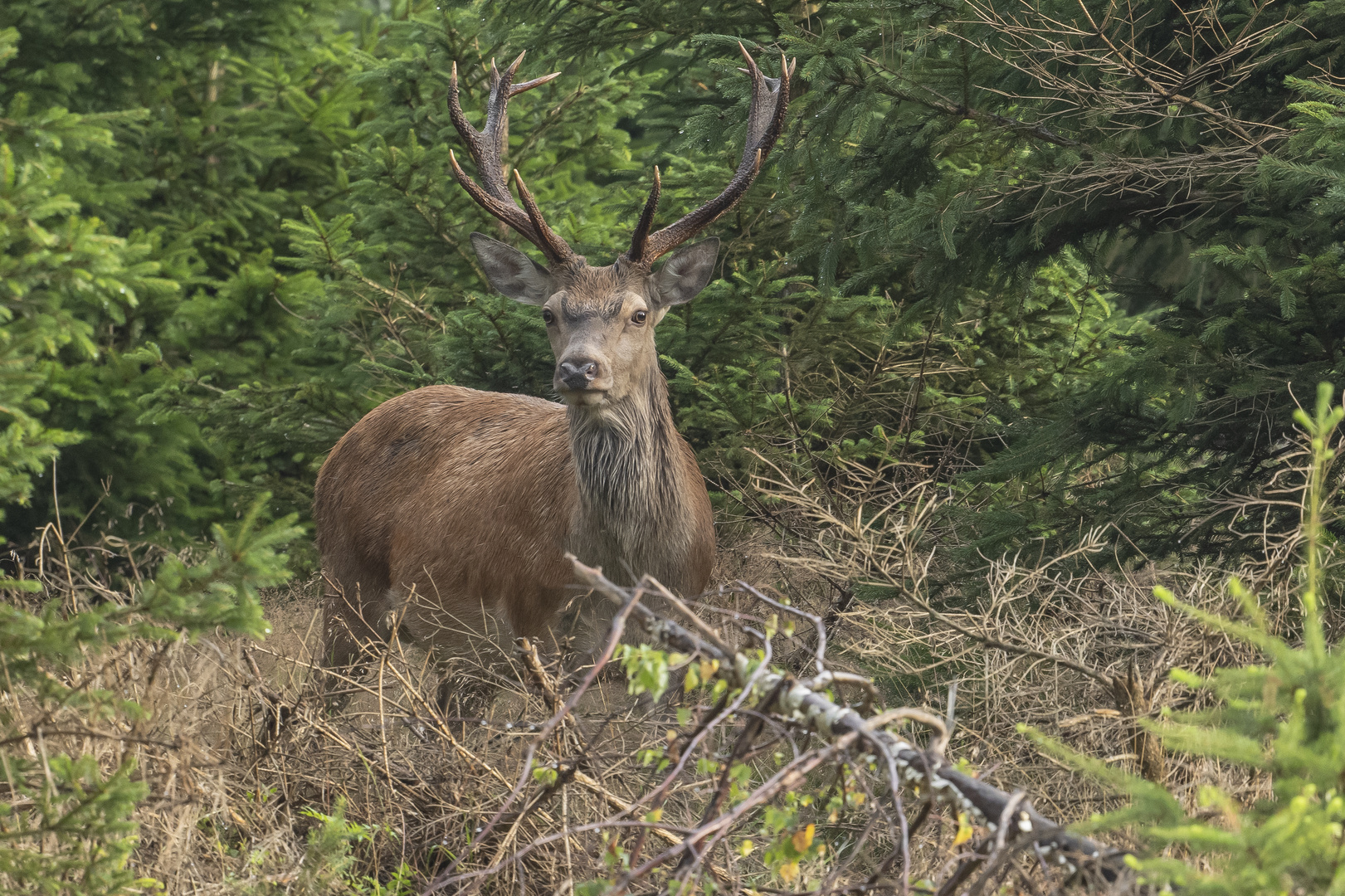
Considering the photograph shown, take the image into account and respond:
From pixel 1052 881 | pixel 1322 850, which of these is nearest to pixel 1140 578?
pixel 1052 881

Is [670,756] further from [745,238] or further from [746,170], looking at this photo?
[745,238]

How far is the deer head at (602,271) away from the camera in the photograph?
5.72 metres

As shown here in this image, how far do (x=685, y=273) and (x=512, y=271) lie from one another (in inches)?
34.6

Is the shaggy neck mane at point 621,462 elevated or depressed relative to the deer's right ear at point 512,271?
depressed

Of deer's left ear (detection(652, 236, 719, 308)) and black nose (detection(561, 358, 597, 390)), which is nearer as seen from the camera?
black nose (detection(561, 358, 597, 390))

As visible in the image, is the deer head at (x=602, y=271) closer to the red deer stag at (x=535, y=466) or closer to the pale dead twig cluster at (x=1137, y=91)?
the red deer stag at (x=535, y=466)

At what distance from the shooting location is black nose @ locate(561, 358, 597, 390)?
5531mm

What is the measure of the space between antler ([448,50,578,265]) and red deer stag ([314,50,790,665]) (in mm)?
10

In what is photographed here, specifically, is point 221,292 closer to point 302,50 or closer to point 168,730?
point 302,50

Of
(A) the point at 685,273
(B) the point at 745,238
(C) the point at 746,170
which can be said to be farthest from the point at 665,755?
(B) the point at 745,238

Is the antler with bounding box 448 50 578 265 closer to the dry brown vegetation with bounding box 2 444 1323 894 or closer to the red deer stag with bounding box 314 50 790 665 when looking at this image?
Answer: the red deer stag with bounding box 314 50 790 665

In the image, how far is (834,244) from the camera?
6113 millimetres

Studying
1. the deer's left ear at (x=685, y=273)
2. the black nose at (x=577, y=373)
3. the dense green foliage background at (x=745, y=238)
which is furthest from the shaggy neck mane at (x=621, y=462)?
the dense green foliage background at (x=745, y=238)

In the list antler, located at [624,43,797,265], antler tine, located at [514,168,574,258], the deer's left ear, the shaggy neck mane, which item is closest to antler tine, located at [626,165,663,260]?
antler, located at [624,43,797,265]
